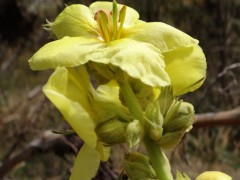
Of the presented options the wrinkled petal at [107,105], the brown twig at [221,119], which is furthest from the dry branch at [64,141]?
the wrinkled petal at [107,105]

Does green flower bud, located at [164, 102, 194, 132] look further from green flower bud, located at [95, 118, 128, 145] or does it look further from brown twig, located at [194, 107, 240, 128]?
brown twig, located at [194, 107, 240, 128]

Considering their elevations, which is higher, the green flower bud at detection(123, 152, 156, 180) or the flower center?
the flower center

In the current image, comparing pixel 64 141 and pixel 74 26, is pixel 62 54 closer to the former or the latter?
pixel 74 26

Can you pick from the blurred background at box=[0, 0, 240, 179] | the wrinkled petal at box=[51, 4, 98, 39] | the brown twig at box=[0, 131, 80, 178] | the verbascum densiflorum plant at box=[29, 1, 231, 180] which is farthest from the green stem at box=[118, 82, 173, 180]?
the brown twig at box=[0, 131, 80, 178]

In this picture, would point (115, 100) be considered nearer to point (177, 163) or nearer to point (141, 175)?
point (141, 175)

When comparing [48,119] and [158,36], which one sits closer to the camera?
[158,36]

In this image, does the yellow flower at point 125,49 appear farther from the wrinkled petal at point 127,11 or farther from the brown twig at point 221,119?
the brown twig at point 221,119

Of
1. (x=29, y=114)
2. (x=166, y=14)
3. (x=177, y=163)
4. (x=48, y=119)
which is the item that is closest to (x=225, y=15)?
(x=166, y=14)

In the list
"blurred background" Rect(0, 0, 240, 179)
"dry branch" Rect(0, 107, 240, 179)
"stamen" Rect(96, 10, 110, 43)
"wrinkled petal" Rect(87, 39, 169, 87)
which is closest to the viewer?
"wrinkled petal" Rect(87, 39, 169, 87)
